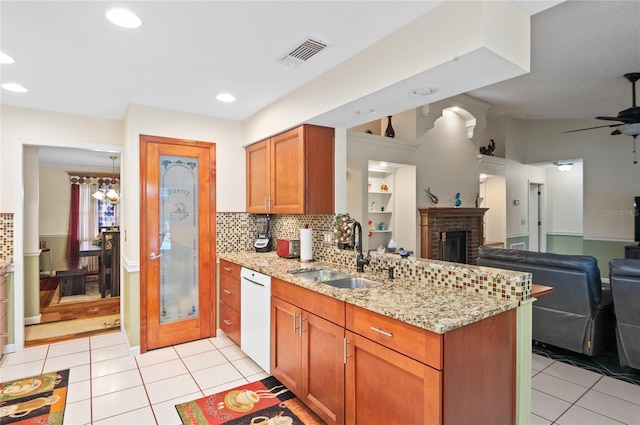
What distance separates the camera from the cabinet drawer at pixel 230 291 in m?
3.37

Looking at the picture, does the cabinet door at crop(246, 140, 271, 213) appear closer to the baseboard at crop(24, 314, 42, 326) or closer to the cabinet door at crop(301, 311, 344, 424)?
the cabinet door at crop(301, 311, 344, 424)

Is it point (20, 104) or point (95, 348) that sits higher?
point (20, 104)

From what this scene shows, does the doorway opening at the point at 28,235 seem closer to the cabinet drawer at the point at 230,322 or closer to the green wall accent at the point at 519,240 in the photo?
the cabinet drawer at the point at 230,322

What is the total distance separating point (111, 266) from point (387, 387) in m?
5.61

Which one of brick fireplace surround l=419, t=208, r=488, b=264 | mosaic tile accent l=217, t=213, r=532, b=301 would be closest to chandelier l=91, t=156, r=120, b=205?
mosaic tile accent l=217, t=213, r=532, b=301

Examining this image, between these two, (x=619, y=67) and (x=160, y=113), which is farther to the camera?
(x=619, y=67)

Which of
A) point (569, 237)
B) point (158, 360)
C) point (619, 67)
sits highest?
point (619, 67)

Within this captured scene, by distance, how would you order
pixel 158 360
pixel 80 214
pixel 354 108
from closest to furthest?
1. pixel 354 108
2. pixel 158 360
3. pixel 80 214

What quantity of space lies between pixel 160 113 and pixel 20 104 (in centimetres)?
132

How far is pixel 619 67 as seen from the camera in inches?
→ 150

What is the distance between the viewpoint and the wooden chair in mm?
5695

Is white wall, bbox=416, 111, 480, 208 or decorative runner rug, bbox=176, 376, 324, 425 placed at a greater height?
white wall, bbox=416, 111, 480, 208

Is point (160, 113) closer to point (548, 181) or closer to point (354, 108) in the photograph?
point (354, 108)

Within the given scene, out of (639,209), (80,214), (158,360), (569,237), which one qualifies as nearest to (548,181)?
(569,237)
